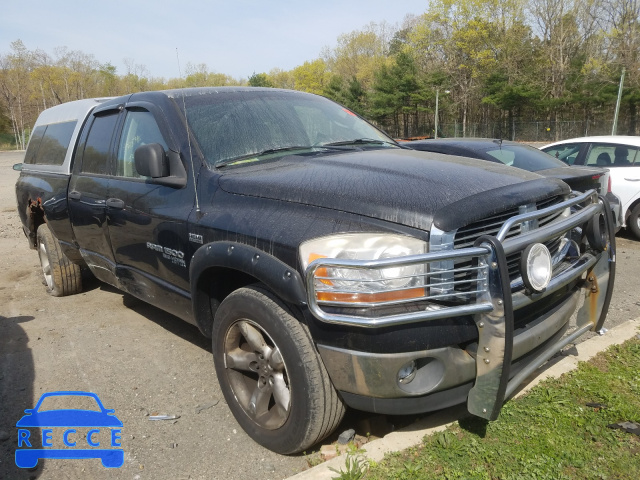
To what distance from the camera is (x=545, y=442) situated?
105 inches

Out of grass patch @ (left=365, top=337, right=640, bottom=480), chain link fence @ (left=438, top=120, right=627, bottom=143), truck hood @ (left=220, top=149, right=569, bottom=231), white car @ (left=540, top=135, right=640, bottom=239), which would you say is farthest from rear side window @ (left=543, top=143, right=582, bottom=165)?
chain link fence @ (left=438, top=120, right=627, bottom=143)

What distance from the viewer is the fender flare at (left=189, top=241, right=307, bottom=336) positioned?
7.73 feet

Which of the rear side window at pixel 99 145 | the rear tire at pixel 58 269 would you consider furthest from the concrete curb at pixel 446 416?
the rear tire at pixel 58 269

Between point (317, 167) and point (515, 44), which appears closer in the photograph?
point (317, 167)

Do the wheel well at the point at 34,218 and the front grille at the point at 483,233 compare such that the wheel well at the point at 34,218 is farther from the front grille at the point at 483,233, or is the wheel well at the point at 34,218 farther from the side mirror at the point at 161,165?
the front grille at the point at 483,233

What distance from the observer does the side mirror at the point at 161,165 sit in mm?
3217

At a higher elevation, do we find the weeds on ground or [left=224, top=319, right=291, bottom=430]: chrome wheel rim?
[left=224, top=319, right=291, bottom=430]: chrome wheel rim

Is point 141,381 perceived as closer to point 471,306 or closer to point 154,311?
point 154,311

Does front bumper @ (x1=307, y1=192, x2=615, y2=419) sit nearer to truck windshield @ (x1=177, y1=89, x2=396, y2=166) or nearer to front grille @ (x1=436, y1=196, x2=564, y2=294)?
front grille @ (x1=436, y1=196, x2=564, y2=294)

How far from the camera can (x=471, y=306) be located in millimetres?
2172

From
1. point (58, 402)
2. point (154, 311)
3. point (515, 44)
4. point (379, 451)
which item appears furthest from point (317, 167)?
point (515, 44)

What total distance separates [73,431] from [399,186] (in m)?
2.41

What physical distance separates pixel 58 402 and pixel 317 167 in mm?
2310

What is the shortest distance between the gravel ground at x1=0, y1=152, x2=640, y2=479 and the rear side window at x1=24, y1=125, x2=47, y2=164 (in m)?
1.54
